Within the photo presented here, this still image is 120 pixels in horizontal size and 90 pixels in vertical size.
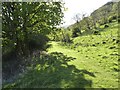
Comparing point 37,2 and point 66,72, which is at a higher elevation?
point 37,2

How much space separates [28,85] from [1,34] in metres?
15.9

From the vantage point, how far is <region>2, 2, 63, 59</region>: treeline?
3544 centimetres

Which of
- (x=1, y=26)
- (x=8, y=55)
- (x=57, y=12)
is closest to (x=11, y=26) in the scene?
(x=1, y=26)

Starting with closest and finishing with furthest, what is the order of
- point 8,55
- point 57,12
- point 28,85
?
point 28,85, point 57,12, point 8,55

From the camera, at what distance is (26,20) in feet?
122

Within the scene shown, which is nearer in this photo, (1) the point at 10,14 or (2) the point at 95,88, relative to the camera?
(2) the point at 95,88

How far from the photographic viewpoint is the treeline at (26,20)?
1395 inches

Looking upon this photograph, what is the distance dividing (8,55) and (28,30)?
40.6 ft

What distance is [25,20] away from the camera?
3703 cm

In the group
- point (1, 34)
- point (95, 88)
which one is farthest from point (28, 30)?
point (95, 88)

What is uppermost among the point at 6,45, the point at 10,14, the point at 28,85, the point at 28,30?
the point at 10,14

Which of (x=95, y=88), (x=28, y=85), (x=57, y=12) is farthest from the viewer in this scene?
(x=57, y=12)

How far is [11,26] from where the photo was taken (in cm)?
3638

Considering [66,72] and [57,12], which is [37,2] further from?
[66,72]
